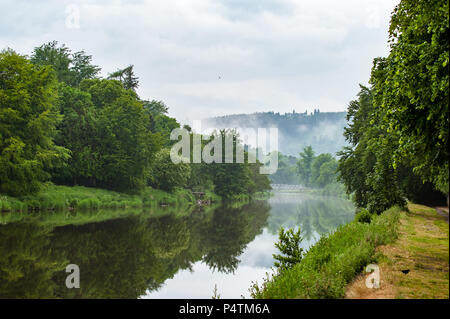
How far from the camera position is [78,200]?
3906cm

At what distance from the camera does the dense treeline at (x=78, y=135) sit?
3519 cm

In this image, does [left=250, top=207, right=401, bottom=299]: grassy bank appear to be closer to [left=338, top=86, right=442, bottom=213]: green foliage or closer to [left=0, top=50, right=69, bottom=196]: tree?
[left=338, top=86, right=442, bottom=213]: green foliage

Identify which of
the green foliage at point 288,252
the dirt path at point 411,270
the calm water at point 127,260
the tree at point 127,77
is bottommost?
the calm water at point 127,260

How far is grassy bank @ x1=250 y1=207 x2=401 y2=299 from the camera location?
7.64 meters

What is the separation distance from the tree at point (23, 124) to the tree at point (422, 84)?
104ft

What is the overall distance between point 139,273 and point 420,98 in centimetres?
979

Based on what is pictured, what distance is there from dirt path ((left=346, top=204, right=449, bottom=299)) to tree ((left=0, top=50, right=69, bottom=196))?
31087mm

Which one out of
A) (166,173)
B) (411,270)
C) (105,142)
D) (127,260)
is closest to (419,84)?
(411,270)

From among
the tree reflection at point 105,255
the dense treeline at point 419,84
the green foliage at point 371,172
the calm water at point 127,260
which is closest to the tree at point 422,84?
the dense treeline at point 419,84

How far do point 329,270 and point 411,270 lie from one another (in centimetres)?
240

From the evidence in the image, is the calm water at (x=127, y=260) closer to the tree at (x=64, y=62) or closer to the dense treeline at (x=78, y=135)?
the dense treeline at (x=78, y=135)
